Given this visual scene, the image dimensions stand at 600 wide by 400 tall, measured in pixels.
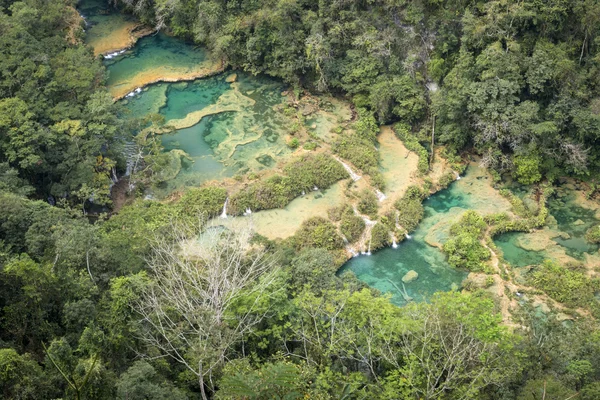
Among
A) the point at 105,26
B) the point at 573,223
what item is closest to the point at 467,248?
the point at 573,223

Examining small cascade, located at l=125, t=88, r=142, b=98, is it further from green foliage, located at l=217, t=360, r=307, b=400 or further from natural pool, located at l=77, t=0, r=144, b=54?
green foliage, located at l=217, t=360, r=307, b=400

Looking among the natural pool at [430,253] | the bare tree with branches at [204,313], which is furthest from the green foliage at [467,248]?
the bare tree with branches at [204,313]

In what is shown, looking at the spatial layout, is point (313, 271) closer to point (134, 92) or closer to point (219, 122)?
point (219, 122)

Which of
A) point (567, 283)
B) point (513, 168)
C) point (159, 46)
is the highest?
point (159, 46)

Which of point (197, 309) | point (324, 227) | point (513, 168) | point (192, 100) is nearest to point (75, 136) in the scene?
point (192, 100)

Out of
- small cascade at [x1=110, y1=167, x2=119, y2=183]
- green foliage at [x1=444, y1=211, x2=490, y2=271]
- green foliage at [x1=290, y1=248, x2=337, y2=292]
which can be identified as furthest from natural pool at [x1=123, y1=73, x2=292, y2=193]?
green foliage at [x1=444, y1=211, x2=490, y2=271]

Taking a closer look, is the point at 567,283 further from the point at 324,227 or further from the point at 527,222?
the point at 324,227
